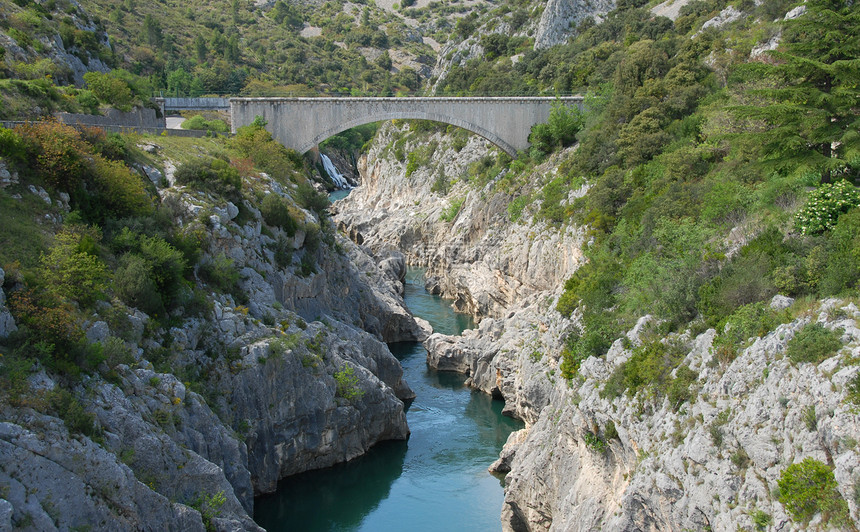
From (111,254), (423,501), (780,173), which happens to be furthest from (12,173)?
(780,173)

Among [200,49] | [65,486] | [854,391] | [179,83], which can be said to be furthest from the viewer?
[200,49]

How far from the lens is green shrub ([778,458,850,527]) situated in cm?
1285

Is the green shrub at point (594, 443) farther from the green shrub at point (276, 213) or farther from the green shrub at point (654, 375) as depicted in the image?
the green shrub at point (276, 213)

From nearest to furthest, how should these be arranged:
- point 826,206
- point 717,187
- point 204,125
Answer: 1. point 826,206
2. point 717,187
3. point 204,125

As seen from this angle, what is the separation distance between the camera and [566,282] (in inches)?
1261

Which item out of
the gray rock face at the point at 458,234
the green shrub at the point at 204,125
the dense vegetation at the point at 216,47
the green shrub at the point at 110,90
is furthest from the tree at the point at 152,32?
the green shrub at the point at 110,90

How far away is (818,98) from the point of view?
21703mm

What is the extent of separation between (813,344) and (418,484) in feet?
56.1

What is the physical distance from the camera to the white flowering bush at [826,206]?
20062 millimetres

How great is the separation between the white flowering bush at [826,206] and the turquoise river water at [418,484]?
13.7 metres

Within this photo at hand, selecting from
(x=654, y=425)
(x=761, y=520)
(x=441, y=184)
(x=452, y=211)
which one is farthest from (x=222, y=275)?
(x=441, y=184)

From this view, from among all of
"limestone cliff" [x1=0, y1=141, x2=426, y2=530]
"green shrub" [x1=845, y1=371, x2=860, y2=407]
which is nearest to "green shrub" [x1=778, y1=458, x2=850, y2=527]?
"green shrub" [x1=845, y1=371, x2=860, y2=407]

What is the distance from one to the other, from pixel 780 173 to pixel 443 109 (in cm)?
3335

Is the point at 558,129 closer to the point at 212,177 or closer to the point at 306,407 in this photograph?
the point at 212,177
